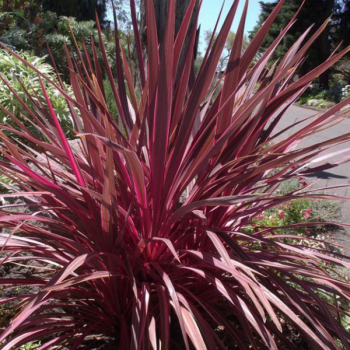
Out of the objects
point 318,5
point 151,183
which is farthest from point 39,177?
point 318,5

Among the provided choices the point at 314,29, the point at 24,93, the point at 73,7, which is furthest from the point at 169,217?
the point at 314,29

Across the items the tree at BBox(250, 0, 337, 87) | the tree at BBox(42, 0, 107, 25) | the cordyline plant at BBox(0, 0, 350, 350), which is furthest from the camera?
the tree at BBox(250, 0, 337, 87)

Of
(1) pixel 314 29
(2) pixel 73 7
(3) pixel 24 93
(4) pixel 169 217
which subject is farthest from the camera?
(1) pixel 314 29

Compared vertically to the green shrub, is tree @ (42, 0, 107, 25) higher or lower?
higher

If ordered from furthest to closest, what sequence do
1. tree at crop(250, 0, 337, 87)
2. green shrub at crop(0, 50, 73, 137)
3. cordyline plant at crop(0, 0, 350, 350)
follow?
tree at crop(250, 0, 337, 87) → green shrub at crop(0, 50, 73, 137) → cordyline plant at crop(0, 0, 350, 350)

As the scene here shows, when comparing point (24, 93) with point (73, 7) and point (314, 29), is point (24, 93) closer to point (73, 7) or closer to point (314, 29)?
point (73, 7)

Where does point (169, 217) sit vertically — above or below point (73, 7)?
below

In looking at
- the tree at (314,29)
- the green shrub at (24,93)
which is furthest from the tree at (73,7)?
the green shrub at (24,93)

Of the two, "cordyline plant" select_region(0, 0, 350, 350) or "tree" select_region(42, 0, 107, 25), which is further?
"tree" select_region(42, 0, 107, 25)

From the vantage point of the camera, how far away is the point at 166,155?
164 cm

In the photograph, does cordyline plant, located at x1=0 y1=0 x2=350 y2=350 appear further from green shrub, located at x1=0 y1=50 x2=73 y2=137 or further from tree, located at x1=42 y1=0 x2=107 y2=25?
tree, located at x1=42 y1=0 x2=107 y2=25

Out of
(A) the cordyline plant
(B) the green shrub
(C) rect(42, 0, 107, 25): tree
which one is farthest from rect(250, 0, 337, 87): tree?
(A) the cordyline plant

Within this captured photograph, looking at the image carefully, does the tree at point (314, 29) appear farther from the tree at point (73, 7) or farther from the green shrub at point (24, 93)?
the green shrub at point (24, 93)

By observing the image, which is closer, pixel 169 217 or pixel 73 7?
pixel 169 217
